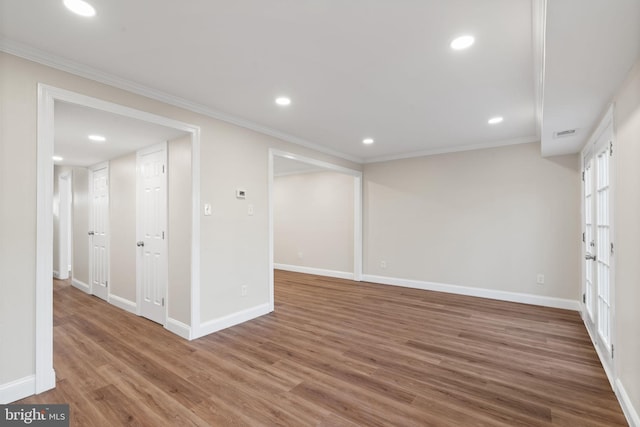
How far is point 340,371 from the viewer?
2.50 meters

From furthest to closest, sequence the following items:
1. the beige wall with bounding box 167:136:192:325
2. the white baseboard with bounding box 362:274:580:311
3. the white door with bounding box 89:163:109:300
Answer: the white door with bounding box 89:163:109:300, the white baseboard with bounding box 362:274:580:311, the beige wall with bounding box 167:136:192:325

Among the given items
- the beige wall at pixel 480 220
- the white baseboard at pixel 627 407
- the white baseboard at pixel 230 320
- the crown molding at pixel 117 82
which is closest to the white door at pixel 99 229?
the white baseboard at pixel 230 320

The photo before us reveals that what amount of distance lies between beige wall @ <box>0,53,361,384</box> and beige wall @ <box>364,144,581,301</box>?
1660 millimetres

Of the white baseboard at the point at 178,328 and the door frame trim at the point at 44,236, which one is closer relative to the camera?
the door frame trim at the point at 44,236

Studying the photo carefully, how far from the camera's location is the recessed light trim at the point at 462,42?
2023 millimetres

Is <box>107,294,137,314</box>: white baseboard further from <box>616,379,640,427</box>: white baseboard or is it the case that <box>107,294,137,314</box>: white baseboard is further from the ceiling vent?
the ceiling vent

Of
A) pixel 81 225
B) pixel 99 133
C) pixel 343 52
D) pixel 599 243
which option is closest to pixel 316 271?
pixel 81 225

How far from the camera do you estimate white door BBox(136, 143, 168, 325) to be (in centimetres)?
357

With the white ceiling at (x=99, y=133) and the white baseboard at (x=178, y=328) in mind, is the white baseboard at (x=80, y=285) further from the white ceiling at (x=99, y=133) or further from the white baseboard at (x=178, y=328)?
the white baseboard at (x=178, y=328)

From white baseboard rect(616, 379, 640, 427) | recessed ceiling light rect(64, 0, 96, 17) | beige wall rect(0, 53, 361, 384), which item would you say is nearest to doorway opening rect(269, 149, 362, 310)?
beige wall rect(0, 53, 361, 384)

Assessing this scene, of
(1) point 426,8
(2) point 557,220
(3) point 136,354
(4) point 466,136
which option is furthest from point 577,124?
(3) point 136,354

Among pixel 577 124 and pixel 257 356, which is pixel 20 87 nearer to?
pixel 257 356

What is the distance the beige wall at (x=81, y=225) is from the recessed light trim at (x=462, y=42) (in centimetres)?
596

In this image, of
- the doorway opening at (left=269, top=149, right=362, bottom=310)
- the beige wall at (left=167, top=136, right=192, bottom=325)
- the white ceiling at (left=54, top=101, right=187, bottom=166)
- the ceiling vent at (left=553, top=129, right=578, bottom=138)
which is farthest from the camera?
the doorway opening at (left=269, top=149, right=362, bottom=310)
